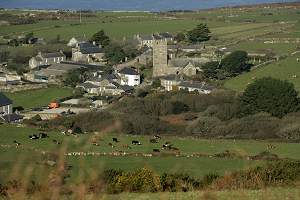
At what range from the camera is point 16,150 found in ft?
47.2

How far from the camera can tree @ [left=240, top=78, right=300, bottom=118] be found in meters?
21.0

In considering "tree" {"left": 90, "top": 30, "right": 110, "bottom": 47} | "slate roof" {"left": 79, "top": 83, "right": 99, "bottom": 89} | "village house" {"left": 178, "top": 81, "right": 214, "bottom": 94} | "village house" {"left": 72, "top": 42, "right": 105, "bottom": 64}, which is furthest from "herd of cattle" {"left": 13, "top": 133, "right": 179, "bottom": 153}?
"tree" {"left": 90, "top": 30, "right": 110, "bottom": 47}

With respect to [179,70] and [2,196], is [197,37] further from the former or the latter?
[2,196]

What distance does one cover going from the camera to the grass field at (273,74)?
26578 millimetres

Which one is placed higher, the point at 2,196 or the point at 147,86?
the point at 2,196

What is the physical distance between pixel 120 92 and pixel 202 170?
1573cm

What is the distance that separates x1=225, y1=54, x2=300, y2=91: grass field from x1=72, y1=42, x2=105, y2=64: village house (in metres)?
9.67

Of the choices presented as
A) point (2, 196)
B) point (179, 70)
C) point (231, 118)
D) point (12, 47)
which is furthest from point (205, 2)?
A: point (2, 196)

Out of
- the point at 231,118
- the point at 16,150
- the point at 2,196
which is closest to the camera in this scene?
the point at 2,196

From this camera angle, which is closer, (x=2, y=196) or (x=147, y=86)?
(x=2, y=196)

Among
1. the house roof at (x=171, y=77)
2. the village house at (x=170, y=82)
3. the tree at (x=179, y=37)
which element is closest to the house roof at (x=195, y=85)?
the village house at (x=170, y=82)

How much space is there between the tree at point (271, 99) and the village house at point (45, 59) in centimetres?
1464

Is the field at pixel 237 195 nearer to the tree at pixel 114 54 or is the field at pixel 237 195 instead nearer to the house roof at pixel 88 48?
the tree at pixel 114 54

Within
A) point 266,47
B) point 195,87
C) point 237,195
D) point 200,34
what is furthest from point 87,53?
point 237,195
